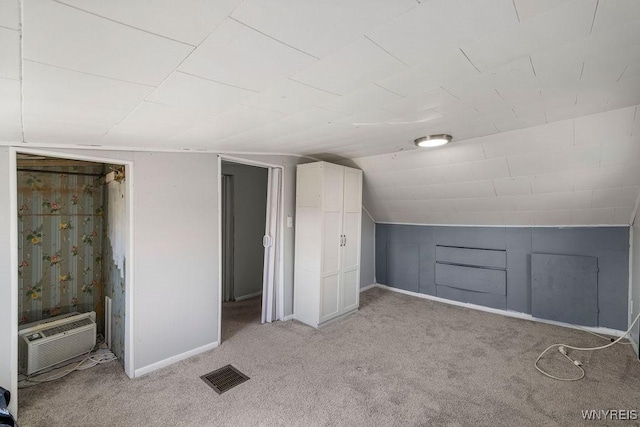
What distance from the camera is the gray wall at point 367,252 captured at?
5.02 meters

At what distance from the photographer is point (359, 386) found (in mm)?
2381

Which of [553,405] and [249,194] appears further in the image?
[249,194]

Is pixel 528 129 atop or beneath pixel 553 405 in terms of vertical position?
atop

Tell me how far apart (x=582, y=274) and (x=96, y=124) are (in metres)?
4.72

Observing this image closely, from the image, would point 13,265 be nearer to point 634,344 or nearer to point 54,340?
point 54,340

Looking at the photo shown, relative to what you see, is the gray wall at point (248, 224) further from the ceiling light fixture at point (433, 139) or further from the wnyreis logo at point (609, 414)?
the wnyreis logo at point (609, 414)

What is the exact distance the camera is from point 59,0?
0.66 m

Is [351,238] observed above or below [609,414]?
above

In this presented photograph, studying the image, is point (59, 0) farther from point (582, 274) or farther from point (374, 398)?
point (582, 274)

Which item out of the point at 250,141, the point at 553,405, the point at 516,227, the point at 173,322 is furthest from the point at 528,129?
the point at 173,322

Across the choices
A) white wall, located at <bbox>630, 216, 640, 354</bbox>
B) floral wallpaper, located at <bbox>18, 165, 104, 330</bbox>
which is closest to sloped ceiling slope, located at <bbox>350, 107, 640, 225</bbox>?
white wall, located at <bbox>630, 216, 640, 354</bbox>

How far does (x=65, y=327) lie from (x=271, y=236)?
6.75 feet

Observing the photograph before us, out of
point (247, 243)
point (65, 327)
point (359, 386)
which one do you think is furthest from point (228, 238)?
point (359, 386)

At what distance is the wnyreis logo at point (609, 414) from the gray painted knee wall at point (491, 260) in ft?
5.25
